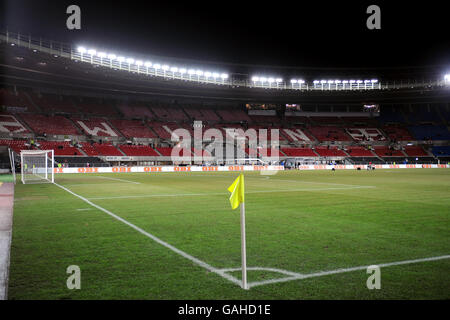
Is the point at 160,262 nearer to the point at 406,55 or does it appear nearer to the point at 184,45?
the point at 184,45

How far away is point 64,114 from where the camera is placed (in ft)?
193

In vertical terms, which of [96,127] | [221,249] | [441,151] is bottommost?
[221,249]

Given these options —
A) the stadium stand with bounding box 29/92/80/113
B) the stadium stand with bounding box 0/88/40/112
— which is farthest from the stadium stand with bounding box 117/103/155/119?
the stadium stand with bounding box 0/88/40/112

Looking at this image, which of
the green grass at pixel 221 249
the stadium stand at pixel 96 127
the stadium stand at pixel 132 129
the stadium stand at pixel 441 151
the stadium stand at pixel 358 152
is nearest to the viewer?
the green grass at pixel 221 249

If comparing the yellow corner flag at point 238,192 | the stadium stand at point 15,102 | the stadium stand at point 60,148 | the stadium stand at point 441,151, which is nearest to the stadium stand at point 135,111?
the stadium stand at point 15,102

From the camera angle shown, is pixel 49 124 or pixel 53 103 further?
pixel 53 103

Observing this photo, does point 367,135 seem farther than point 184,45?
Yes

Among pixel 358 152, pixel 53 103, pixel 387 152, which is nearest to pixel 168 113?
pixel 53 103

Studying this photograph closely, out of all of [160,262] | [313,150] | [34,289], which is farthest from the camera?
[313,150]

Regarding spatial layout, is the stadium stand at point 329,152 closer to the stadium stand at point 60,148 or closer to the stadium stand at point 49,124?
the stadium stand at point 60,148

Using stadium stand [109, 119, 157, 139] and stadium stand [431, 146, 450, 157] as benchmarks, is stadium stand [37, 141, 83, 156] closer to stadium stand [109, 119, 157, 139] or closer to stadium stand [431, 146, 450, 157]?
stadium stand [109, 119, 157, 139]

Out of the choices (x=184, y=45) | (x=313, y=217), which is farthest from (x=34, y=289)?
Result: (x=184, y=45)

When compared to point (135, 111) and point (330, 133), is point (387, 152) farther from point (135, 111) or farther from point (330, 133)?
point (135, 111)
